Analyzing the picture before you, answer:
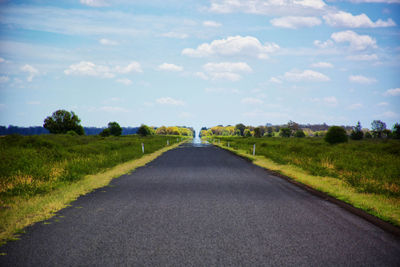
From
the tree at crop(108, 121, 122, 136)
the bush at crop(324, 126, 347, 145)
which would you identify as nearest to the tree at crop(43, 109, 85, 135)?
the tree at crop(108, 121, 122, 136)

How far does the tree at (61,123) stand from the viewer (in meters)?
92.4

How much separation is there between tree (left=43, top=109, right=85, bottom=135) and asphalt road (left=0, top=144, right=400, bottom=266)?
318ft

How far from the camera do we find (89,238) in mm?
4383

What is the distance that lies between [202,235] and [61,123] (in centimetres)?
10182

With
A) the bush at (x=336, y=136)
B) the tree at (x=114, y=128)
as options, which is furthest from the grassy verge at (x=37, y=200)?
the tree at (x=114, y=128)

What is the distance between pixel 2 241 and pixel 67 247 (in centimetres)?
120

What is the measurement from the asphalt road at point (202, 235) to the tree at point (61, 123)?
9702cm

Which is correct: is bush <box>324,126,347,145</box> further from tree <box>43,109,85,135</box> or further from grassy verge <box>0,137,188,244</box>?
tree <box>43,109,85,135</box>

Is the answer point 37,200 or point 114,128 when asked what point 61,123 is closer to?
point 114,128

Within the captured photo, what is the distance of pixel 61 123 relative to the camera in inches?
3669

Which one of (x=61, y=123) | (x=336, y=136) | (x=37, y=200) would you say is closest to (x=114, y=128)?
(x=61, y=123)

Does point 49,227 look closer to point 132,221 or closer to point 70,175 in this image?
point 132,221

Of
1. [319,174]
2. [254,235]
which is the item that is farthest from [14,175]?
[319,174]

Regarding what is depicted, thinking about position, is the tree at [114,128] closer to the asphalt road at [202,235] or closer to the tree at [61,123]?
the tree at [61,123]
